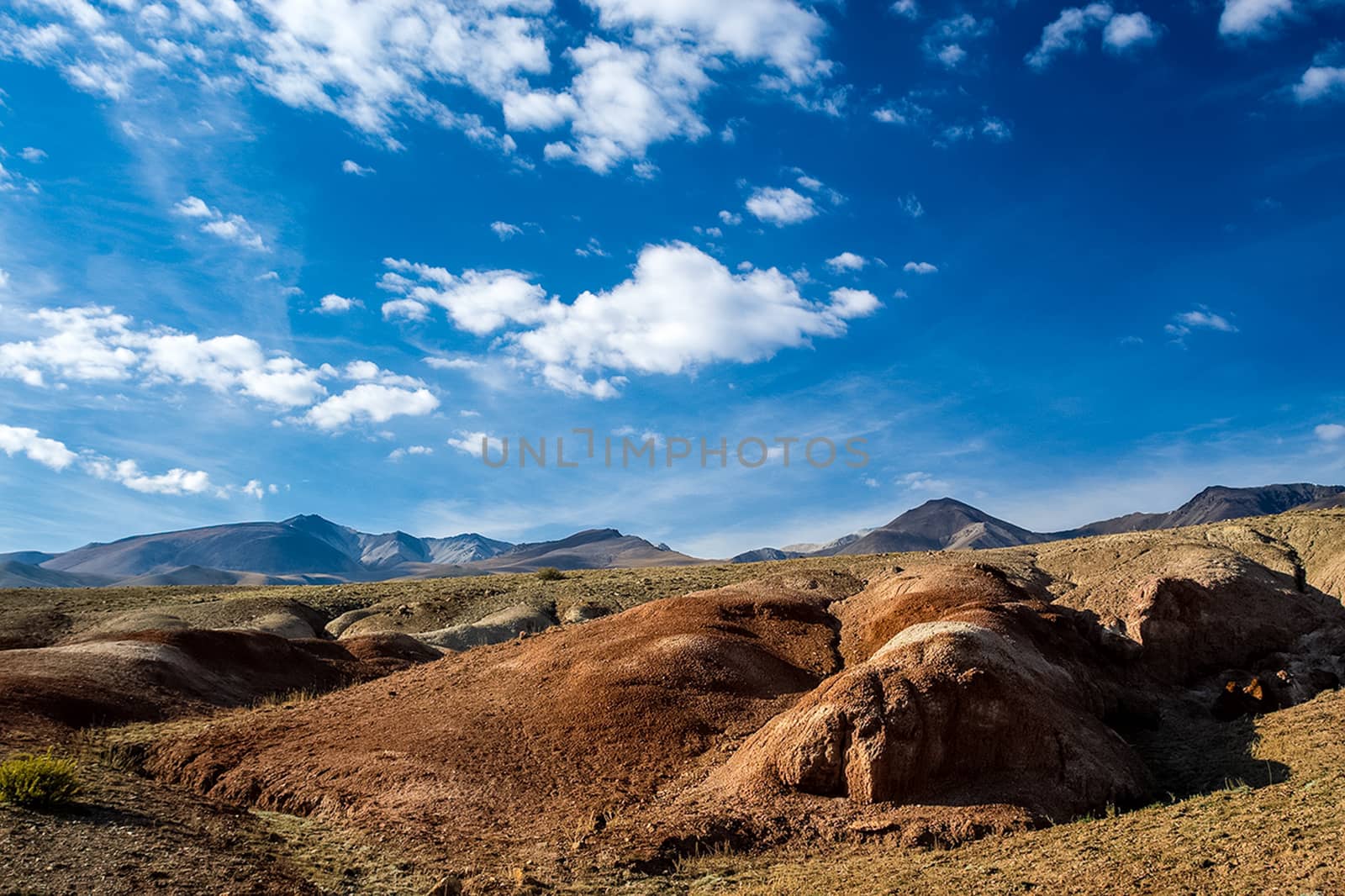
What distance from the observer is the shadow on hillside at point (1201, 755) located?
1315cm

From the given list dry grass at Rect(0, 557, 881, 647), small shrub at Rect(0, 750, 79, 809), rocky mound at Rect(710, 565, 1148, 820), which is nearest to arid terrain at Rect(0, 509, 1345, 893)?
rocky mound at Rect(710, 565, 1148, 820)

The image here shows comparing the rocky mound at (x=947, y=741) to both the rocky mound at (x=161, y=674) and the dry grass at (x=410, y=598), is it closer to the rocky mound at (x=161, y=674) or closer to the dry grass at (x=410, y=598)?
the rocky mound at (x=161, y=674)

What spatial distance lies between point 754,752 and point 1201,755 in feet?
26.8

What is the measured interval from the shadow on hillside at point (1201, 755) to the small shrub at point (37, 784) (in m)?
16.0

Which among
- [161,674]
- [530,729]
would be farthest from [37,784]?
[161,674]

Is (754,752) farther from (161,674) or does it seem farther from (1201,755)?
(161,674)

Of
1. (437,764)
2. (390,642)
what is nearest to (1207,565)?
(437,764)

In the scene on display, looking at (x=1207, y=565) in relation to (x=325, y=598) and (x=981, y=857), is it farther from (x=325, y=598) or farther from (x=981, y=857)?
(x=325, y=598)

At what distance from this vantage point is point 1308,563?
4134 centimetres

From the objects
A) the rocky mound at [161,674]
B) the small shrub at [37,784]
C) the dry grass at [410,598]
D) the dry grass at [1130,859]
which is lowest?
the dry grass at [1130,859]

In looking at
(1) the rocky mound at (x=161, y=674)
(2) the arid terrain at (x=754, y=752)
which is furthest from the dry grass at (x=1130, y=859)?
(1) the rocky mound at (x=161, y=674)

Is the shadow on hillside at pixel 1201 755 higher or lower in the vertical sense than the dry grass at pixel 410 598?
lower

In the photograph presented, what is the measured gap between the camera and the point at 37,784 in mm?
11516

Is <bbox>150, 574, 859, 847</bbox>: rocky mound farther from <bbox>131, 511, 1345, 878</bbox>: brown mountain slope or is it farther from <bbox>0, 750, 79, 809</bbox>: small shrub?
<bbox>0, 750, 79, 809</bbox>: small shrub
